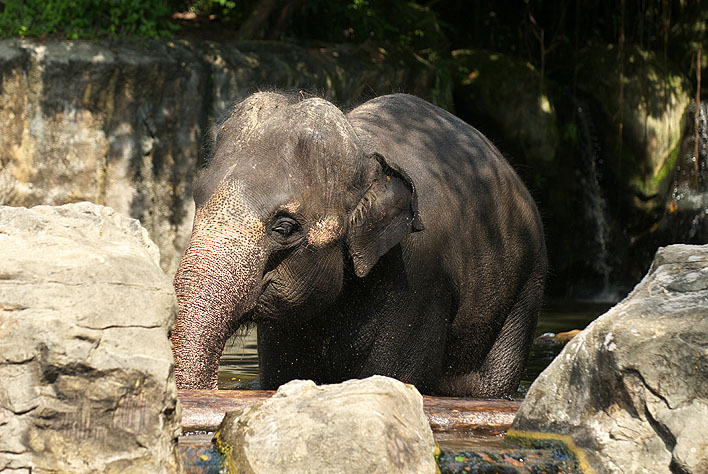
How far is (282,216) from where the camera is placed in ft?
16.9

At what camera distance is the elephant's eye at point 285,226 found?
202 inches

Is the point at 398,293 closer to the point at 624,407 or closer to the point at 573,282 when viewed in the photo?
the point at 624,407

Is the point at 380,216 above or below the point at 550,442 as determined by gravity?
above

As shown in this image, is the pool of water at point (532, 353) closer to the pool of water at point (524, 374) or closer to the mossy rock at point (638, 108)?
the pool of water at point (524, 374)

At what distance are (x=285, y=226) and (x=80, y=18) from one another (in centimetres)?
700

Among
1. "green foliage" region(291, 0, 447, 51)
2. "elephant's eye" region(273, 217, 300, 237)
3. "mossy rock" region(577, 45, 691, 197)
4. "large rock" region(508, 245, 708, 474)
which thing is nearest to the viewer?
"large rock" region(508, 245, 708, 474)

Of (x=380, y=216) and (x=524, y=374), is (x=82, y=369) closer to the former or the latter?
(x=380, y=216)

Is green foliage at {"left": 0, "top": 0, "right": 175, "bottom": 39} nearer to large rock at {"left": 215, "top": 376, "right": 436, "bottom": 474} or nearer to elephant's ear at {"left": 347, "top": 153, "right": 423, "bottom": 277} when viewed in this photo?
elephant's ear at {"left": 347, "top": 153, "right": 423, "bottom": 277}

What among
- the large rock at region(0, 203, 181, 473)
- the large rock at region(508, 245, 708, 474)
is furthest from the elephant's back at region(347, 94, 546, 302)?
the large rock at region(0, 203, 181, 473)

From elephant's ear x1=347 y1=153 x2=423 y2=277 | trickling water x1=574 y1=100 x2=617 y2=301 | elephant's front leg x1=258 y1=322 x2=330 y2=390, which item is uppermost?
elephant's ear x1=347 y1=153 x2=423 y2=277

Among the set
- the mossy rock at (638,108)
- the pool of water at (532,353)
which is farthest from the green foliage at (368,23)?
the pool of water at (532,353)

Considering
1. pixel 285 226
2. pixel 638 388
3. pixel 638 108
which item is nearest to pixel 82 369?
pixel 638 388

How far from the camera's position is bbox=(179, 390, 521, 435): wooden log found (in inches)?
161

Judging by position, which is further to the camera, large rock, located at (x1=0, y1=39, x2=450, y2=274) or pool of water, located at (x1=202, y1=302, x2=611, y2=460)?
large rock, located at (x1=0, y1=39, x2=450, y2=274)
